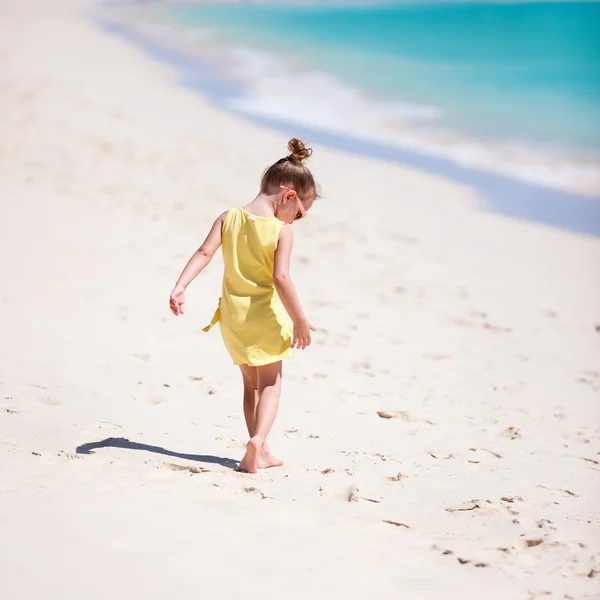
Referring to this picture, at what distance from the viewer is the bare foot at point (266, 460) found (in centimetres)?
339

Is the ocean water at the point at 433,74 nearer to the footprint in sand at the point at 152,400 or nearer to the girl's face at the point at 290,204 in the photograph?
the footprint in sand at the point at 152,400

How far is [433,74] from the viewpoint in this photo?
18.7 metres

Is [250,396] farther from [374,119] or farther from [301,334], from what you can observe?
[374,119]

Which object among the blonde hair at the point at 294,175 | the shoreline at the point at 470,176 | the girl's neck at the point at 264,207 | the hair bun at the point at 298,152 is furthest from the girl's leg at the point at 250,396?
the shoreline at the point at 470,176

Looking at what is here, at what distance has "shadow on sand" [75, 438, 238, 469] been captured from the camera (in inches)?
135

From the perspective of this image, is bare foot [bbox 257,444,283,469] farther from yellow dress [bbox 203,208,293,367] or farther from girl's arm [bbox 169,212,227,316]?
girl's arm [bbox 169,212,227,316]

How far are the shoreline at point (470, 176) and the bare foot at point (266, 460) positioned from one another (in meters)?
7.39

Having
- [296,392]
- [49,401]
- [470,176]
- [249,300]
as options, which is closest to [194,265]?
[249,300]

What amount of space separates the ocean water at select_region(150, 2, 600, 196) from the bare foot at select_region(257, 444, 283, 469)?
9492 mm

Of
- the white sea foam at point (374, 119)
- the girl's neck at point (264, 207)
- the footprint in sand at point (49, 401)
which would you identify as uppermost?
the white sea foam at point (374, 119)

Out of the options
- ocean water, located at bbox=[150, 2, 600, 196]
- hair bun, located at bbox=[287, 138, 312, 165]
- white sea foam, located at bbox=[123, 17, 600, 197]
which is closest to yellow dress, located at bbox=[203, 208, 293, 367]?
hair bun, located at bbox=[287, 138, 312, 165]

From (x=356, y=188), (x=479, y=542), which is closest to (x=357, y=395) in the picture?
(x=479, y=542)

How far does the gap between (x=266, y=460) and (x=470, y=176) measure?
9488 millimetres

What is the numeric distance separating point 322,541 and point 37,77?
35.2 ft
